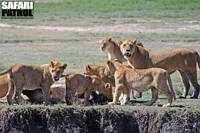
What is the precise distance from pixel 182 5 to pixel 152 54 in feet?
96.4

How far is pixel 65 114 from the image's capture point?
60.2 feet

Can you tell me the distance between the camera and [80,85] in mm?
19125

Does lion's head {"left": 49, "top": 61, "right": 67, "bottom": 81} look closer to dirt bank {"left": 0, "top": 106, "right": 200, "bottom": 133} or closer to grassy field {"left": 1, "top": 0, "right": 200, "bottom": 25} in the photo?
dirt bank {"left": 0, "top": 106, "right": 200, "bottom": 133}

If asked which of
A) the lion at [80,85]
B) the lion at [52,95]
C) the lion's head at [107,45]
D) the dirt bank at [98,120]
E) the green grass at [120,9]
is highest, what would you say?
the lion's head at [107,45]

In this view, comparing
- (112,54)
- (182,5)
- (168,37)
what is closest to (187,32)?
(168,37)

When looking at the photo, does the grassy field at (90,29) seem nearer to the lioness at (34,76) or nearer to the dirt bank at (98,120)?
the dirt bank at (98,120)

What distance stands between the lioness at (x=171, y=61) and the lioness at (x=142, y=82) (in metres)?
1.72

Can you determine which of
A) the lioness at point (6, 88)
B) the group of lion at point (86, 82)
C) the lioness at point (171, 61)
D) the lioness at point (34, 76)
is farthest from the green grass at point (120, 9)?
the lioness at point (34, 76)

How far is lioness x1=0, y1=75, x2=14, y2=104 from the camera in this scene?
1888 centimetres

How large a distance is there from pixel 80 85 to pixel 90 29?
70.4ft

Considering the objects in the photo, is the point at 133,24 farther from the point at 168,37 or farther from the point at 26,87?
the point at 26,87

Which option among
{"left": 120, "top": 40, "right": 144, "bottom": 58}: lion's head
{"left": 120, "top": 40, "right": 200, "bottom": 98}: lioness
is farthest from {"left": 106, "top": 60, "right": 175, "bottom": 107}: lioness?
{"left": 120, "top": 40, "right": 200, "bottom": 98}: lioness

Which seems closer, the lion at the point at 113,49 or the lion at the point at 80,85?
the lion at the point at 80,85

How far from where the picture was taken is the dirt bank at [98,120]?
18266 mm
